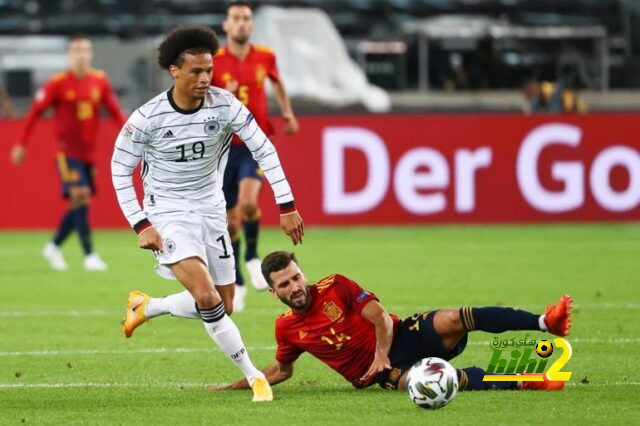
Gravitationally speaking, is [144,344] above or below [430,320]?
below

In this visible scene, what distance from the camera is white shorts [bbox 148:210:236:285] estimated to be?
837cm

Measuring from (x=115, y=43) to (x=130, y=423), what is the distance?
58.9 ft

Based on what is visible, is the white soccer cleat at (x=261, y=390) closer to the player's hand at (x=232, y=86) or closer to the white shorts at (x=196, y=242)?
the white shorts at (x=196, y=242)

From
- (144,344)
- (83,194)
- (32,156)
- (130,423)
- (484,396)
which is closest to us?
(130,423)

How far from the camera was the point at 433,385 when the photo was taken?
7.44m

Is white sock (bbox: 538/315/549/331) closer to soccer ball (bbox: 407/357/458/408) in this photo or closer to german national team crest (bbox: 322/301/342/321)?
soccer ball (bbox: 407/357/458/408)

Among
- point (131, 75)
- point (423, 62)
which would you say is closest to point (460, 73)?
point (423, 62)

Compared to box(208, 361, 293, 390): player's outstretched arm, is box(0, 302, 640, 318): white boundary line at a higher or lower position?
lower

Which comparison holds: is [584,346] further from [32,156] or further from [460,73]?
[460,73]

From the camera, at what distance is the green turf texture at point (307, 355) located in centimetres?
763

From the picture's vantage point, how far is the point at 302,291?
318 inches

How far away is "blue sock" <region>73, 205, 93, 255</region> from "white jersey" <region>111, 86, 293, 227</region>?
308 inches

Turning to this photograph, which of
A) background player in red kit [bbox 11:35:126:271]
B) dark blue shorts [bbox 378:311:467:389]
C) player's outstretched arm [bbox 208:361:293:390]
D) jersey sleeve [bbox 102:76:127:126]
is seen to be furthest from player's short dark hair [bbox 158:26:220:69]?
background player in red kit [bbox 11:35:126:271]

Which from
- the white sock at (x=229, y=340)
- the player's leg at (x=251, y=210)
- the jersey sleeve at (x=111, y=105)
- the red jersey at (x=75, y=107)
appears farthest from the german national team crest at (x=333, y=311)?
the red jersey at (x=75, y=107)
